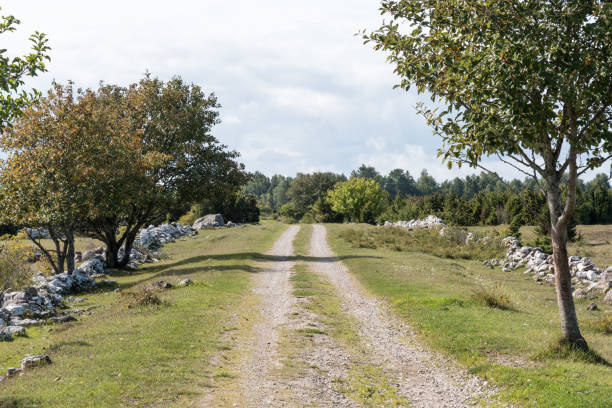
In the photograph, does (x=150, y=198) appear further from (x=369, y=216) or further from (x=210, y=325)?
(x=369, y=216)

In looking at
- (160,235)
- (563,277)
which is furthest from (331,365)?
(160,235)

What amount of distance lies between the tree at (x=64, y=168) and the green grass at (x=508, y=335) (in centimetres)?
1862

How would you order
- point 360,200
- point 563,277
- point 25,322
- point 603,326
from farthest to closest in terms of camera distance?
point 360,200
point 25,322
point 603,326
point 563,277

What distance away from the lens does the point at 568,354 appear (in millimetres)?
11406

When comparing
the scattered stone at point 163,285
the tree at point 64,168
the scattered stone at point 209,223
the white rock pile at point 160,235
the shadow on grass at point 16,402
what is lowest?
the shadow on grass at point 16,402

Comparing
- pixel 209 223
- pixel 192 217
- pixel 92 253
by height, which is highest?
pixel 192 217

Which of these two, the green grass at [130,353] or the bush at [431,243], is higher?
the bush at [431,243]

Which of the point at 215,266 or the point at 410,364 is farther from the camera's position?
the point at 215,266

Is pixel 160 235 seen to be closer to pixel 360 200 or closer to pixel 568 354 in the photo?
pixel 360 200

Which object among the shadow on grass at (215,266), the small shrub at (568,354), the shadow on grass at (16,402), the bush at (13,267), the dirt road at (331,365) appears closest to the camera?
the shadow on grass at (16,402)

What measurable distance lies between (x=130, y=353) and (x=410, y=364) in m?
7.56

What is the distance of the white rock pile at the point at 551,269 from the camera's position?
957 inches

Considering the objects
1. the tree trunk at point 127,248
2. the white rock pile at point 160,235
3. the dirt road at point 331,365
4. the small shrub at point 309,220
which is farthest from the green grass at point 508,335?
the small shrub at point 309,220

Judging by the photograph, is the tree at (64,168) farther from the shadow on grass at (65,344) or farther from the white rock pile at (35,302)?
the shadow on grass at (65,344)
